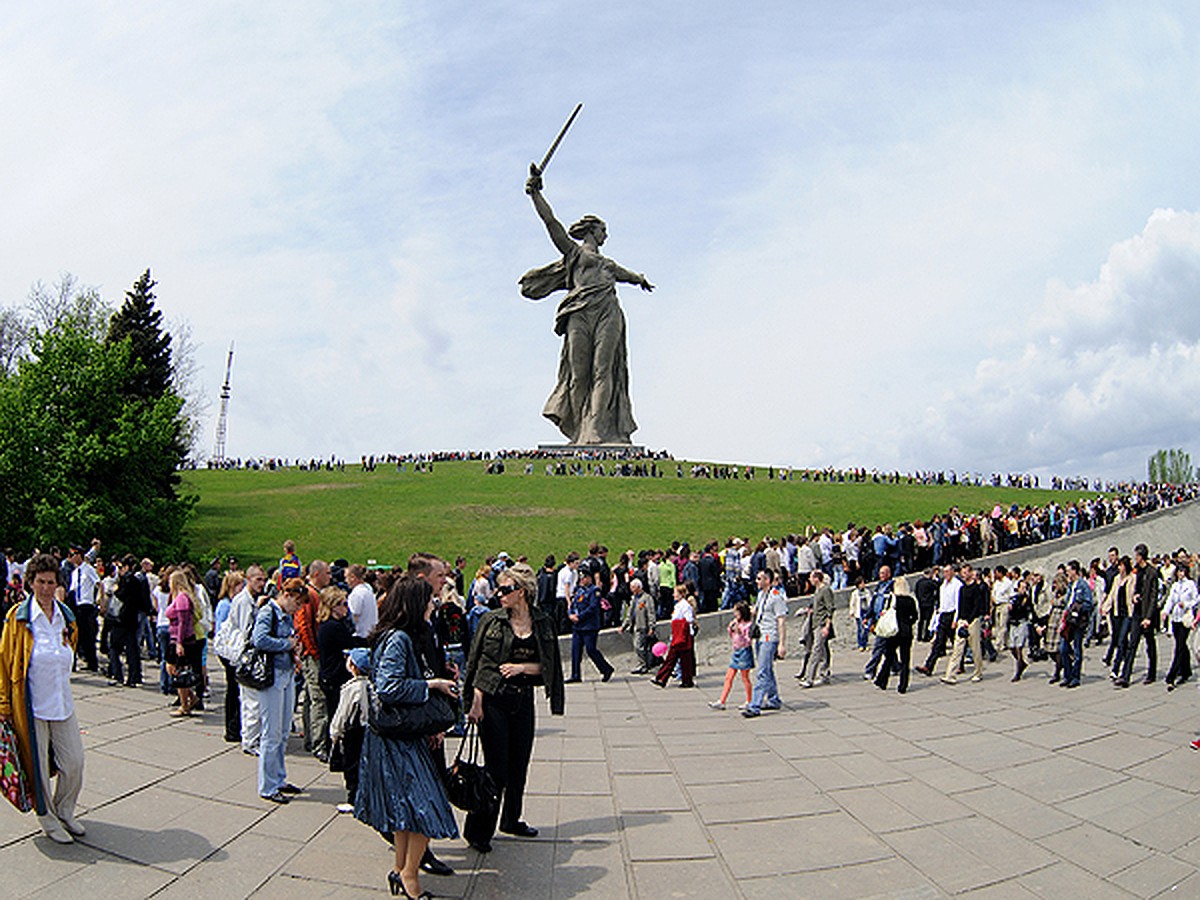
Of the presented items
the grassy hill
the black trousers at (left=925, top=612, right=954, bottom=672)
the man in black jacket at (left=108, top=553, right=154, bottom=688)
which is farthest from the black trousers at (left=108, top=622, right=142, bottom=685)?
the grassy hill

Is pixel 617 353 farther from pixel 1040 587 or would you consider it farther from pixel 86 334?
pixel 1040 587

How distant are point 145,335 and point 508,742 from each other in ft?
126

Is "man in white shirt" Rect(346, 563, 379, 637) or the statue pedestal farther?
the statue pedestal

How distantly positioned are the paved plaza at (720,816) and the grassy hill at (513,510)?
626 inches

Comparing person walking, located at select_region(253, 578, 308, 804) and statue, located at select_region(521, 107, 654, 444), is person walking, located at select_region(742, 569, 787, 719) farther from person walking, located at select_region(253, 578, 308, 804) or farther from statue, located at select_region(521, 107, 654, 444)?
statue, located at select_region(521, 107, 654, 444)

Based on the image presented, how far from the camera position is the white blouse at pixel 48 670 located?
536 cm

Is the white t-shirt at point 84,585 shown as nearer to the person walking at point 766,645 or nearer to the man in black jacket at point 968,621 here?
the person walking at point 766,645

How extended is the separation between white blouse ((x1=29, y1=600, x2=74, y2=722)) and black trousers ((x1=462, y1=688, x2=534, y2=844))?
267cm

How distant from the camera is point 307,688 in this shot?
800 centimetres

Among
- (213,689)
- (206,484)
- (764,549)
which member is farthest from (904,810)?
(206,484)

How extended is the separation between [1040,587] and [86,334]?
29166 millimetres

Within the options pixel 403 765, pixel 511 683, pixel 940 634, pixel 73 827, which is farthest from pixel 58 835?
pixel 940 634

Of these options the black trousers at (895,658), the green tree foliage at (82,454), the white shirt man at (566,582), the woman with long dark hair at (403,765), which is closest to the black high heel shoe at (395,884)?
the woman with long dark hair at (403,765)

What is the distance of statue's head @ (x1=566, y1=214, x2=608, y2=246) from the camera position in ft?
171
